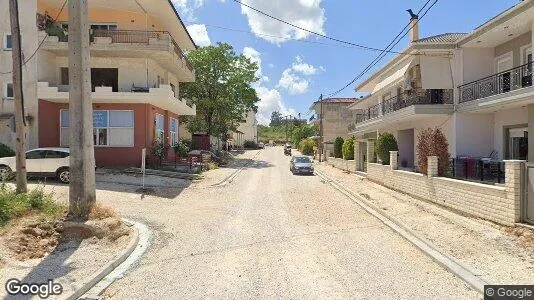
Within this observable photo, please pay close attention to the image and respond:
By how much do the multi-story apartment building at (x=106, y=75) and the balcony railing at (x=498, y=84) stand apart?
1518 centimetres

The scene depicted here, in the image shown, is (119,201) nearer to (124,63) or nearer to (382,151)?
(124,63)

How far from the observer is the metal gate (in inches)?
378

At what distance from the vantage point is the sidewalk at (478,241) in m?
7.14

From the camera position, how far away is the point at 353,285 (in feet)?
21.4

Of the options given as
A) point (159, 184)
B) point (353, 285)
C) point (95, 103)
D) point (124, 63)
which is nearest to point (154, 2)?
point (124, 63)

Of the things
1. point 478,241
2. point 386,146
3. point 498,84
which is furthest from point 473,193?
point 386,146

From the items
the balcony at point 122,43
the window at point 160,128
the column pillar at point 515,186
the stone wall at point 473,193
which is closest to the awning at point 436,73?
the stone wall at point 473,193

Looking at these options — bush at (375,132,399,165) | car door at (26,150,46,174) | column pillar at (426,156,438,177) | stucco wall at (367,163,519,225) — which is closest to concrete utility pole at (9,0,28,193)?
car door at (26,150,46,174)

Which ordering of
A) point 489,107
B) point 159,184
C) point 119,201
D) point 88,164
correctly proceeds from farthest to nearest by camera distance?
point 159,184 < point 489,107 < point 119,201 < point 88,164

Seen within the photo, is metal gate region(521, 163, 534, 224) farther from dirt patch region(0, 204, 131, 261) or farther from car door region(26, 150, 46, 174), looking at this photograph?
car door region(26, 150, 46, 174)

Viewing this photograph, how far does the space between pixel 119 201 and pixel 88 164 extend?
5.10m

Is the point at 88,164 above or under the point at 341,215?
above

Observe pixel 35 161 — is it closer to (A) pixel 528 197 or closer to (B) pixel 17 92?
(B) pixel 17 92

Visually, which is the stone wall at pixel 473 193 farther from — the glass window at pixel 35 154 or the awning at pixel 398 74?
the glass window at pixel 35 154
